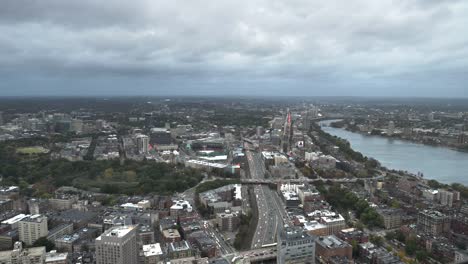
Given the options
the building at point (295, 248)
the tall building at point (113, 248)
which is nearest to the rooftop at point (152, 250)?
the tall building at point (113, 248)

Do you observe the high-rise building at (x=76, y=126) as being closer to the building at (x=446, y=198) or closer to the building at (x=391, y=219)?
the building at (x=391, y=219)

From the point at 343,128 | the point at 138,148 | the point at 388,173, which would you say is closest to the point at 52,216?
the point at 138,148

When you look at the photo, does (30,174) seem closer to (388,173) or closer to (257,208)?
(257,208)

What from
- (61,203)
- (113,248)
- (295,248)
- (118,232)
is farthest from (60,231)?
(295,248)

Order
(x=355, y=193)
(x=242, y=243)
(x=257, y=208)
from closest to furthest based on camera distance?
(x=242, y=243), (x=257, y=208), (x=355, y=193)

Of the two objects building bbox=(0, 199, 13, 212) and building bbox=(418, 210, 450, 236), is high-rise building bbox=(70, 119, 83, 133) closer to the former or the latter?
building bbox=(0, 199, 13, 212)

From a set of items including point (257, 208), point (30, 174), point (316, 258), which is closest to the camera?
point (316, 258)

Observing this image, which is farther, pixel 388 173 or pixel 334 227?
pixel 388 173

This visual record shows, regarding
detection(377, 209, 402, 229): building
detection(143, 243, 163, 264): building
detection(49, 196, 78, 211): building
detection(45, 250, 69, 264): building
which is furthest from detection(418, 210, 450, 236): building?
detection(49, 196, 78, 211): building
